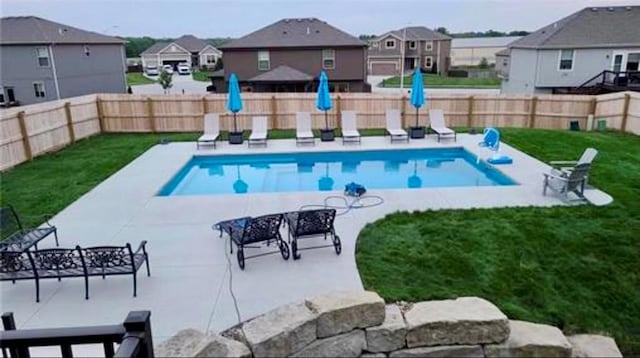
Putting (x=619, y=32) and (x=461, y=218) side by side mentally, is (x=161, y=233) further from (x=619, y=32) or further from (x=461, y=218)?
(x=619, y=32)

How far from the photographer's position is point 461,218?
8758mm

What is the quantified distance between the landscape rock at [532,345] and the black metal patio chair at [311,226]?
3463mm

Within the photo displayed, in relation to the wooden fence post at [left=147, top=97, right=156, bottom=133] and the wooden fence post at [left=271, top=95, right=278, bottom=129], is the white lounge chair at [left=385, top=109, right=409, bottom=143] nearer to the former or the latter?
the wooden fence post at [left=271, top=95, right=278, bottom=129]

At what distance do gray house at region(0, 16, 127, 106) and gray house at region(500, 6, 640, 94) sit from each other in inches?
1195

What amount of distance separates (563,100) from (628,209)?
393 inches

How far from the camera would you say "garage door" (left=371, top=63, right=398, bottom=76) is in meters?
57.2

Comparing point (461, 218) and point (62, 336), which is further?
point (461, 218)

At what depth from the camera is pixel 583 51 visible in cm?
2703

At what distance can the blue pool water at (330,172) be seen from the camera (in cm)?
1230

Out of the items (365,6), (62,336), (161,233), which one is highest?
(365,6)

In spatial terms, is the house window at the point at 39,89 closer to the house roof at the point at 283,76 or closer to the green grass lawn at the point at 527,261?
the house roof at the point at 283,76

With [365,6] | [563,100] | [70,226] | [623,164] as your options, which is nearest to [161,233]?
[70,226]

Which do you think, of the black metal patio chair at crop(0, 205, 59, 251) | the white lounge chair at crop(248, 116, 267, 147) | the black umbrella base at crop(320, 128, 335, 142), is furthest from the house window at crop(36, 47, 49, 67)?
the black metal patio chair at crop(0, 205, 59, 251)

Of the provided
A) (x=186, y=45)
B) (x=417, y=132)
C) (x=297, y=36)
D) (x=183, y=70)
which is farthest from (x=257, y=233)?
(x=186, y=45)
